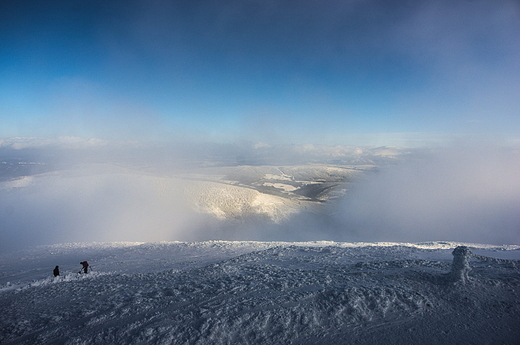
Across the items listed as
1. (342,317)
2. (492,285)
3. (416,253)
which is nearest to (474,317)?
(492,285)

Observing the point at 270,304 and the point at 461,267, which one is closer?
the point at 270,304

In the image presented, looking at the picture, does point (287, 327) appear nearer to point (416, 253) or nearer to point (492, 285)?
point (492, 285)

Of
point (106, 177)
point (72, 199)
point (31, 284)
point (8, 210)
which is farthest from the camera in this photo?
point (106, 177)

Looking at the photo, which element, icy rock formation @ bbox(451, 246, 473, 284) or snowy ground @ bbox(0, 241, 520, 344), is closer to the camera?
snowy ground @ bbox(0, 241, 520, 344)

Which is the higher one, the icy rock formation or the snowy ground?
the icy rock formation

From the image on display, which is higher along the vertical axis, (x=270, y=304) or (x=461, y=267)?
(x=461, y=267)
